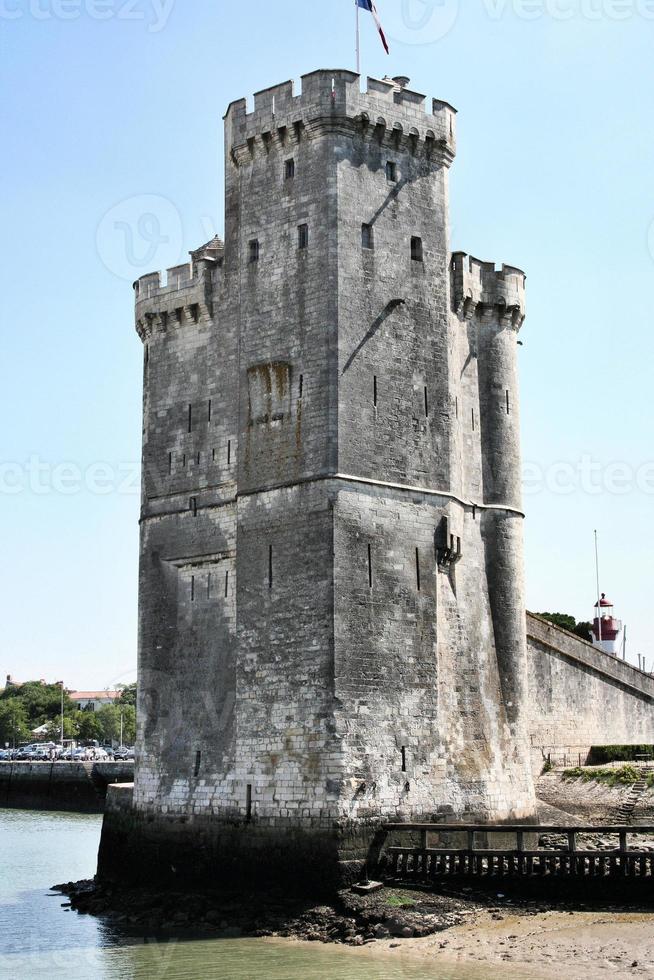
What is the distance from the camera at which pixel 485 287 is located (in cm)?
2931

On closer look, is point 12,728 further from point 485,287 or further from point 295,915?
point 295,915

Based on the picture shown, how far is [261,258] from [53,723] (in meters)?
90.1

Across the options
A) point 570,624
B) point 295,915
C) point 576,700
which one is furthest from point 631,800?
point 570,624

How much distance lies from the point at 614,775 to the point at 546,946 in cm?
1039

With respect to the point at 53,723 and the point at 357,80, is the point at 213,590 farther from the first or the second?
the point at 53,723

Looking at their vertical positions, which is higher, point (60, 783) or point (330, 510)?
point (330, 510)

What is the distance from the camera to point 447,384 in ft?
86.6

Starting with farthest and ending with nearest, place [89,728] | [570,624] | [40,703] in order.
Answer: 1. [40,703]
2. [89,728]
3. [570,624]

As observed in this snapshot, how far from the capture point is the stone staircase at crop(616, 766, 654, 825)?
2742cm

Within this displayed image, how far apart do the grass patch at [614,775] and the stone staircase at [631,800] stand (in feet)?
0.30

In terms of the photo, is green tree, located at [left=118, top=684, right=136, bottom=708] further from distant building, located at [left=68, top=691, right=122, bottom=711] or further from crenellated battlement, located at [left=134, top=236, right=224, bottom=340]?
crenellated battlement, located at [left=134, top=236, right=224, bottom=340]

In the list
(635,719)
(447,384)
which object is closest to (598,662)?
(635,719)

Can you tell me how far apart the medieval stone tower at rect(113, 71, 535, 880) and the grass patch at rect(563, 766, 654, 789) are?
98.5 inches

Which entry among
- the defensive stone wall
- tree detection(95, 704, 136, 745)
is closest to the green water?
the defensive stone wall
